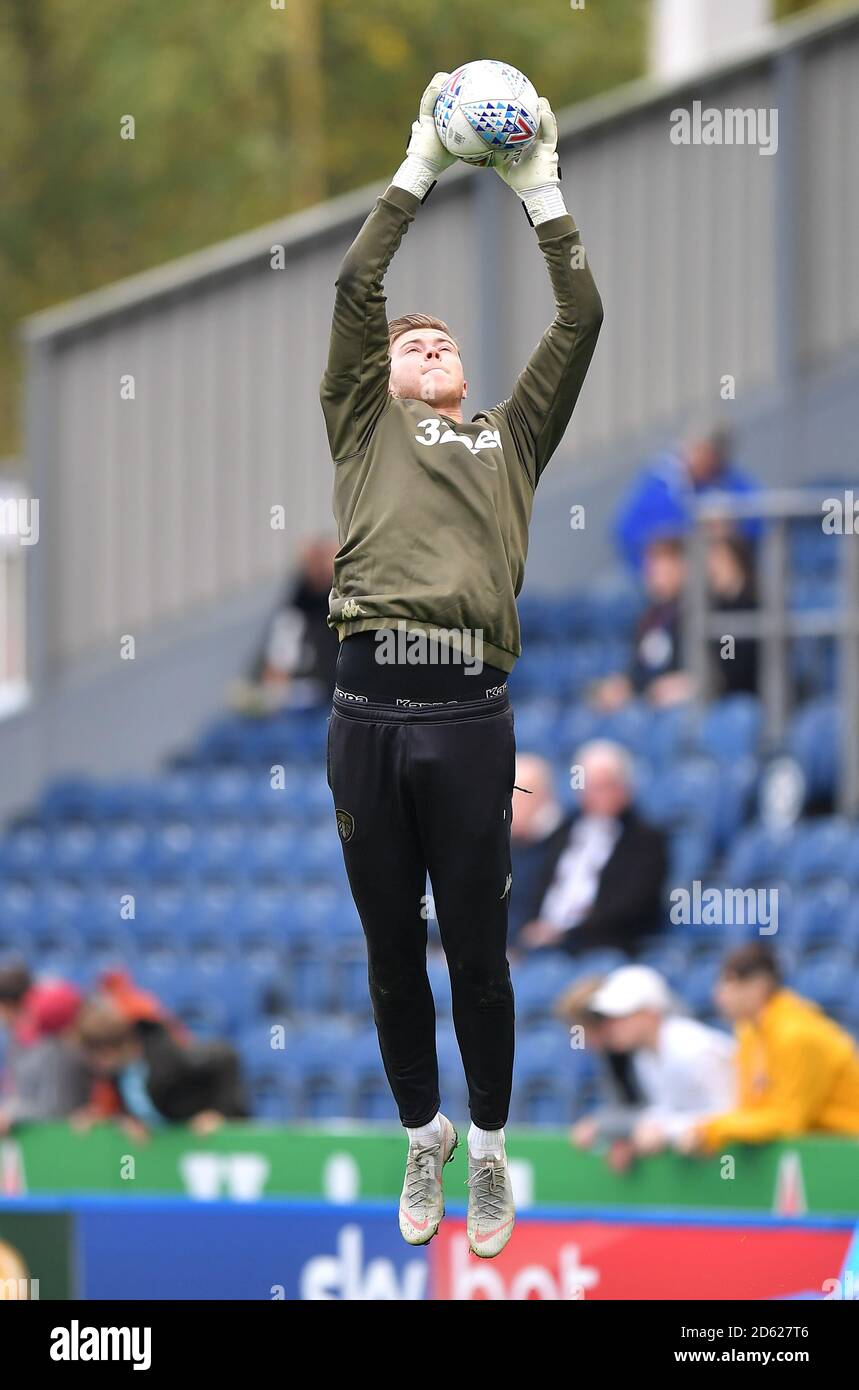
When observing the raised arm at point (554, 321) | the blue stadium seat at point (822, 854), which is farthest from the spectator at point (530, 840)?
the raised arm at point (554, 321)

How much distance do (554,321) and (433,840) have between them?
125 cm

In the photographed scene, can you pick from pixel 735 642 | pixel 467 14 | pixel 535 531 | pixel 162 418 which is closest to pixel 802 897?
pixel 735 642

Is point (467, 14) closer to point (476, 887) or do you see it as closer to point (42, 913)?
point (42, 913)

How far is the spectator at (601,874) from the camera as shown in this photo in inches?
383

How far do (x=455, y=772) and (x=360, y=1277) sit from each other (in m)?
3.18

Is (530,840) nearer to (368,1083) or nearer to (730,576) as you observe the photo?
(368,1083)

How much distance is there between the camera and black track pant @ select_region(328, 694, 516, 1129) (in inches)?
193

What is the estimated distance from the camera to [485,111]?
4.79m

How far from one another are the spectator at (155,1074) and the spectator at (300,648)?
350cm

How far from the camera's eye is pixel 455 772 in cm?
490

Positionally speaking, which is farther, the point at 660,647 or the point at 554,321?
the point at 660,647

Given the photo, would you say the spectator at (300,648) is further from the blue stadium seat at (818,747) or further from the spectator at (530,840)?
the blue stadium seat at (818,747)
